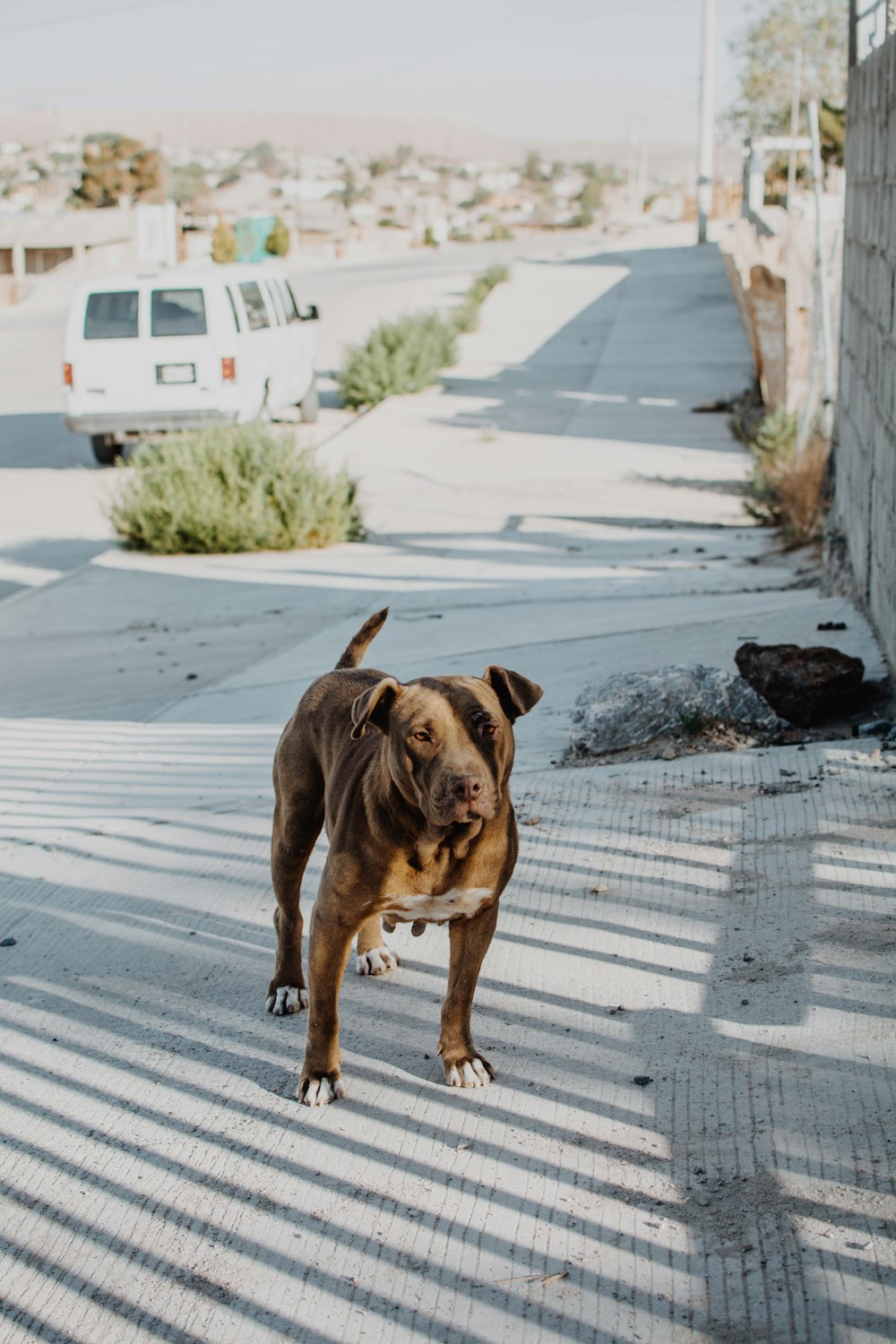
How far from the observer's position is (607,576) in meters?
10.6

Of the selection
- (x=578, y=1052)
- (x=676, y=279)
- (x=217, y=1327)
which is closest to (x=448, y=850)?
(x=578, y=1052)

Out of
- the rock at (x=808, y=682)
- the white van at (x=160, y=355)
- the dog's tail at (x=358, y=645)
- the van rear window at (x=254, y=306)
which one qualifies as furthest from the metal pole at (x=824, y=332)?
the dog's tail at (x=358, y=645)

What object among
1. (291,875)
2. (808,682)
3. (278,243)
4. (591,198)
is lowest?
(808,682)

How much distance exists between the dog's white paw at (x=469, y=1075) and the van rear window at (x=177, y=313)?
44.7 feet

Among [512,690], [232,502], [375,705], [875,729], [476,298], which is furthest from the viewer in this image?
[476,298]

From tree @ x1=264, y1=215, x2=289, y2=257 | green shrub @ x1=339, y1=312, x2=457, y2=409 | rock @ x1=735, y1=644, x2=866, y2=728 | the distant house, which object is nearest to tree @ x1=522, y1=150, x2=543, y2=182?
tree @ x1=264, y1=215, x2=289, y2=257

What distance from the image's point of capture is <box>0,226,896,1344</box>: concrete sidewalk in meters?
2.94

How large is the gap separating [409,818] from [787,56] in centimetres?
5984

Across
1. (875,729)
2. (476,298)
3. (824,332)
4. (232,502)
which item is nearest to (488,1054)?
(875,729)

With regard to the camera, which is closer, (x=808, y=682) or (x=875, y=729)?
(x=875, y=729)

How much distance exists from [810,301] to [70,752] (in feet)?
32.8

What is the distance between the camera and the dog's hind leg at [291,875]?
4.05 metres

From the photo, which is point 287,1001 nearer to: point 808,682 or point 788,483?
point 808,682

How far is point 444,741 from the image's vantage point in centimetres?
319
